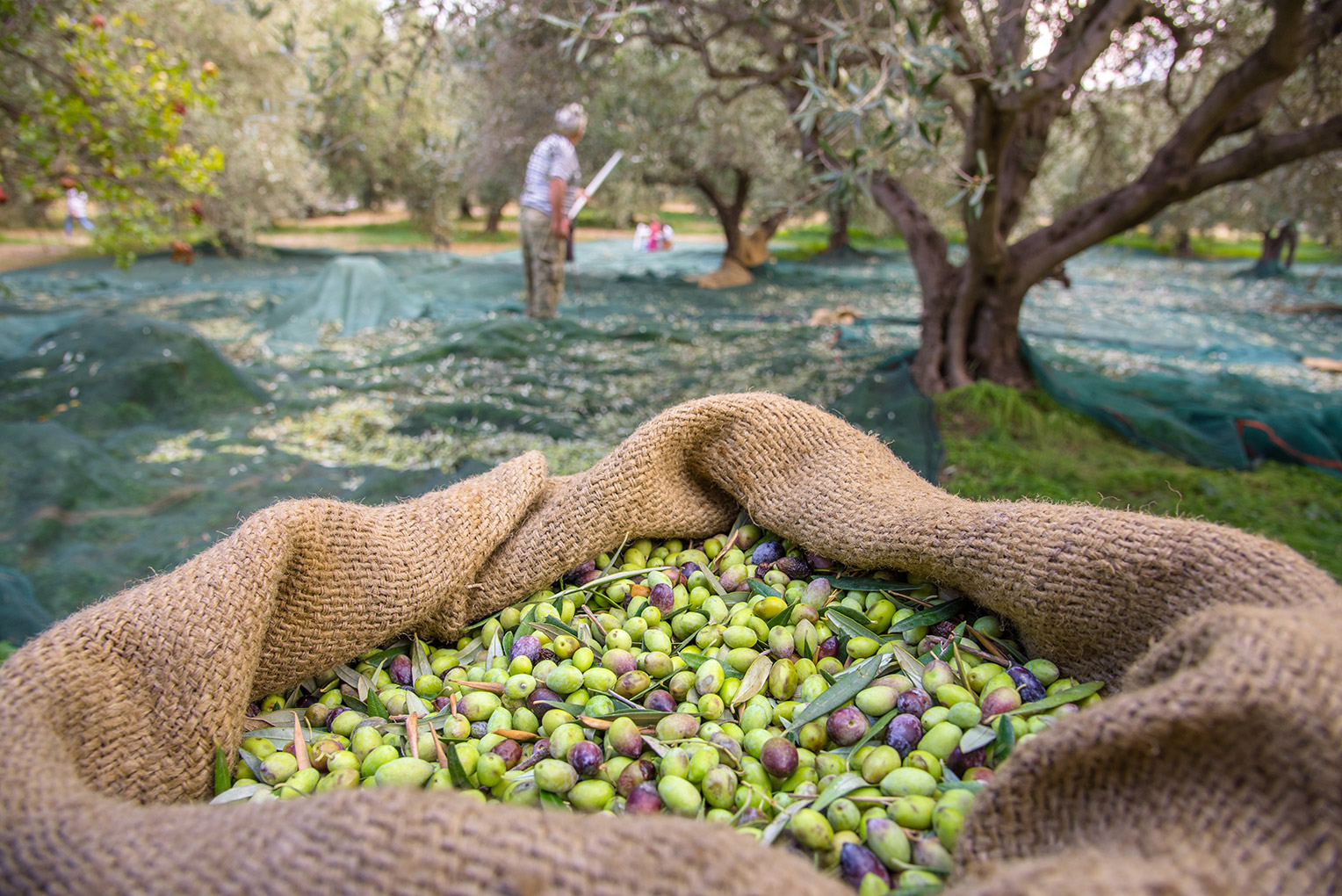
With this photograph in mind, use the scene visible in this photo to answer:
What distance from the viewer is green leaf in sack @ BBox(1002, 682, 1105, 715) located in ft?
4.27

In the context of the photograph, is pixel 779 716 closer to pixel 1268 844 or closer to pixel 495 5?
pixel 1268 844

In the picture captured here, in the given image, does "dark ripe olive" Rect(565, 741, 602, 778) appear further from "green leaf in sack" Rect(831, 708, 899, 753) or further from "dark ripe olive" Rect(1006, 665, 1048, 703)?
"dark ripe olive" Rect(1006, 665, 1048, 703)

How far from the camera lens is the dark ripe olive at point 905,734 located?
4.30 ft

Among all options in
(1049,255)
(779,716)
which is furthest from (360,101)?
(1049,255)

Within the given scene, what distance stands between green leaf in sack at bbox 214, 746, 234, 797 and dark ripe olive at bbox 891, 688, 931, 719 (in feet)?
3.97

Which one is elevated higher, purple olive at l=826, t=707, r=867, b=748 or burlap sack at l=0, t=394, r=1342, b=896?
burlap sack at l=0, t=394, r=1342, b=896

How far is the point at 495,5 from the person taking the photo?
5.46 metres

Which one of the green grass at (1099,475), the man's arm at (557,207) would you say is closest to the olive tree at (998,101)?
the green grass at (1099,475)

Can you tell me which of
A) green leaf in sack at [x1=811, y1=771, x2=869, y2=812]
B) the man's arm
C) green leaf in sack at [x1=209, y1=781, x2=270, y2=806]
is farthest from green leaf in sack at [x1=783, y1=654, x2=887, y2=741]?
the man's arm

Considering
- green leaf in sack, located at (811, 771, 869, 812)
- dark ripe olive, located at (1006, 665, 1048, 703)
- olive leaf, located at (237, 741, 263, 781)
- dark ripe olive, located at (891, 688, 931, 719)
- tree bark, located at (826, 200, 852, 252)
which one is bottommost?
olive leaf, located at (237, 741, 263, 781)

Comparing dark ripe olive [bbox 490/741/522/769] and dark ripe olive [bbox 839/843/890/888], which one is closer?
dark ripe olive [bbox 839/843/890/888]

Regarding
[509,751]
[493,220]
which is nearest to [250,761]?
[509,751]

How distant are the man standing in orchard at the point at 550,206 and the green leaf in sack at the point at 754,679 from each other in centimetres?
646

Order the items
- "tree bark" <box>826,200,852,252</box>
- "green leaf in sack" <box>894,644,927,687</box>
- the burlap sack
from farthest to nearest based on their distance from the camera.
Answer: "tree bark" <box>826,200,852,252</box> → "green leaf in sack" <box>894,644,927,687</box> → the burlap sack
